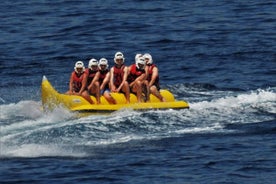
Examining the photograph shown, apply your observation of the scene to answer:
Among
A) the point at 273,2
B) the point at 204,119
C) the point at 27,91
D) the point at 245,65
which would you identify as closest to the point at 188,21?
the point at 273,2

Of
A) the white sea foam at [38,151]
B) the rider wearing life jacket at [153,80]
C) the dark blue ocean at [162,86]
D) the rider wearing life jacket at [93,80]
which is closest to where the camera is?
the dark blue ocean at [162,86]

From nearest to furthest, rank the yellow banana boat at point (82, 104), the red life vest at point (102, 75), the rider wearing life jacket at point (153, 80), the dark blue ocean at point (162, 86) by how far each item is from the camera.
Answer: the dark blue ocean at point (162, 86) < the yellow banana boat at point (82, 104) < the red life vest at point (102, 75) < the rider wearing life jacket at point (153, 80)

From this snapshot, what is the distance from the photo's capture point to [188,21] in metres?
38.3

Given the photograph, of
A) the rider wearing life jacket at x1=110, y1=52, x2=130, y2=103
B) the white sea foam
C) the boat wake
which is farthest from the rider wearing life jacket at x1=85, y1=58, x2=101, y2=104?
the white sea foam

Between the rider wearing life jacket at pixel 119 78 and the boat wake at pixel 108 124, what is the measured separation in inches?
41.0

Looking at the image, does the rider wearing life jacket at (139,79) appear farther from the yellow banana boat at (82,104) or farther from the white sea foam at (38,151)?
the white sea foam at (38,151)

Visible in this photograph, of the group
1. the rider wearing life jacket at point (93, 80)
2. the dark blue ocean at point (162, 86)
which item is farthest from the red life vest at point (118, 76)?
the dark blue ocean at point (162, 86)

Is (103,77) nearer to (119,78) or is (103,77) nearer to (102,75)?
(102,75)

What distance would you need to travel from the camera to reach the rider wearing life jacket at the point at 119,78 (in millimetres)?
25159

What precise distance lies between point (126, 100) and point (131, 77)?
74cm

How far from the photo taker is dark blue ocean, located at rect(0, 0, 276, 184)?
2008 cm

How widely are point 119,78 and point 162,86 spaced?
354 cm

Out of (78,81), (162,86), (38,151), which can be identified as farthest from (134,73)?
(38,151)

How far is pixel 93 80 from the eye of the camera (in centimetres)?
2505
